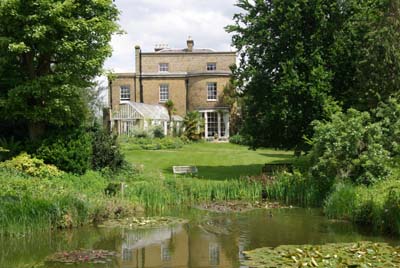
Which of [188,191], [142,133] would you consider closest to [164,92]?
[142,133]

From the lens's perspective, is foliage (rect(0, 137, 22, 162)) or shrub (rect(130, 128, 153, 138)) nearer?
foliage (rect(0, 137, 22, 162))

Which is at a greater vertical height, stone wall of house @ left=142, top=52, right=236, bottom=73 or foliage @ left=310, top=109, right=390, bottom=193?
stone wall of house @ left=142, top=52, right=236, bottom=73

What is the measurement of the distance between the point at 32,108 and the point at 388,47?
1409 centimetres

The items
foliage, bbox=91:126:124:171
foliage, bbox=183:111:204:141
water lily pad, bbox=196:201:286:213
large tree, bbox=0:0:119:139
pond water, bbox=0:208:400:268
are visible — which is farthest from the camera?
foliage, bbox=183:111:204:141

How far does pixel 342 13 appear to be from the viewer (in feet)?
77.3

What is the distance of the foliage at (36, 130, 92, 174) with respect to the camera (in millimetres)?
19656

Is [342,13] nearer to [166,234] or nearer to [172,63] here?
[166,234]

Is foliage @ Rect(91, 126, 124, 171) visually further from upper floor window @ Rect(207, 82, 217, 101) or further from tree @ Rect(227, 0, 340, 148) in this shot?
upper floor window @ Rect(207, 82, 217, 101)

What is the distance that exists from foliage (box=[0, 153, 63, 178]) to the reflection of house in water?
6.49 metres

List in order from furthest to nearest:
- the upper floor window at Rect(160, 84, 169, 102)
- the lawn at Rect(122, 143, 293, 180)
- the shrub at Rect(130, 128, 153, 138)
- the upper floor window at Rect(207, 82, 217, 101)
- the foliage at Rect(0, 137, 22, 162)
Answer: the upper floor window at Rect(160, 84, 169, 102) < the upper floor window at Rect(207, 82, 217, 101) < the shrub at Rect(130, 128, 153, 138) < the lawn at Rect(122, 143, 293, 180) < the foliage at Rect(0, 137, 22, 162)

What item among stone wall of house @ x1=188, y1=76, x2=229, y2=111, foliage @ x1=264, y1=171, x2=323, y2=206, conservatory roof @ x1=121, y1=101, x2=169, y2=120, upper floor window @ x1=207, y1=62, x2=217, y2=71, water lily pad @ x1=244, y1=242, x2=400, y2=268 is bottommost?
water lily pad @ x1=244, y1=242, x2=400, y2=268

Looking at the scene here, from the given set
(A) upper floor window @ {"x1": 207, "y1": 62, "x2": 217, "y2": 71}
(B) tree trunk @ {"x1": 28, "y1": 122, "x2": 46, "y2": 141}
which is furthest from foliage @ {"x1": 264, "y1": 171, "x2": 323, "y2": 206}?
(A) upper floor window @ {"x1": 207, "y1": 62, "x2": 217, "y2": 71}

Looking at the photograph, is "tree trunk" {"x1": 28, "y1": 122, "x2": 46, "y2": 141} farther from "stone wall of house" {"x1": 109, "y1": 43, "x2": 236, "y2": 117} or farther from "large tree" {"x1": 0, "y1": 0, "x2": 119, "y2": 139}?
"stone wall of house" {"x1": 109, "y1": 43, "x2": 236, "y2": 117}

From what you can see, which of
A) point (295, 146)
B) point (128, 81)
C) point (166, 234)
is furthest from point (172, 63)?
point (166, 234)
